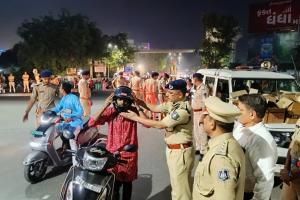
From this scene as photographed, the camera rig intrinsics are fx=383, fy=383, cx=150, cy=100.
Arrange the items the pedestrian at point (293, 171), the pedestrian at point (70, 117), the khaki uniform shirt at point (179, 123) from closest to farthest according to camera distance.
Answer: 1. the pedestrian at point (293, 171)
2. the khaki uniform shirt at point (179, 123)
3. the pedestrian at point (70, 117)

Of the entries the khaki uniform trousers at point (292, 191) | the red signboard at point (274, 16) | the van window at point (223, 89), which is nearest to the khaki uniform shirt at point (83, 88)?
the van window at point (223, 89)

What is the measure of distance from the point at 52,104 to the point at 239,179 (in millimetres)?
6826

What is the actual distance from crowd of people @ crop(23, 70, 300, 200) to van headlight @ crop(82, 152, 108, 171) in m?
0.58

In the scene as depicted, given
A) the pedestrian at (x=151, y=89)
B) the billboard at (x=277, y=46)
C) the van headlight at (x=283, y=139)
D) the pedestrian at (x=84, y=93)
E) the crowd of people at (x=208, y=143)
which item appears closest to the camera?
the crowd of people at (x=208, y=143)

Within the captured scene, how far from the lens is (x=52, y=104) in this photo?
8680mm

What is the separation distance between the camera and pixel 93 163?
3.93 meters

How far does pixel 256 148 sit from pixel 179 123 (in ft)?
3.73

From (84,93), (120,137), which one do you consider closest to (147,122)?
(120,137)

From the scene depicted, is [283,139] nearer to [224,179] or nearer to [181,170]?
[181,170]

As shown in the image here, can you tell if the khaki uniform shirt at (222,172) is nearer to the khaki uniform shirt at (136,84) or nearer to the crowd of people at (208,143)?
the crowd of people at (208,143)

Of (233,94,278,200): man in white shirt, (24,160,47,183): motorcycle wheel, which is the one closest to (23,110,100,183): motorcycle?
(24,160,47,183): motorcycle wheel

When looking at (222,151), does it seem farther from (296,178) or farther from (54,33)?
(54,33)

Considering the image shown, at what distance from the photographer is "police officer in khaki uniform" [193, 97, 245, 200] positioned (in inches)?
93.9

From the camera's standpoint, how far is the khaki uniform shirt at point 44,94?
8493 mm
